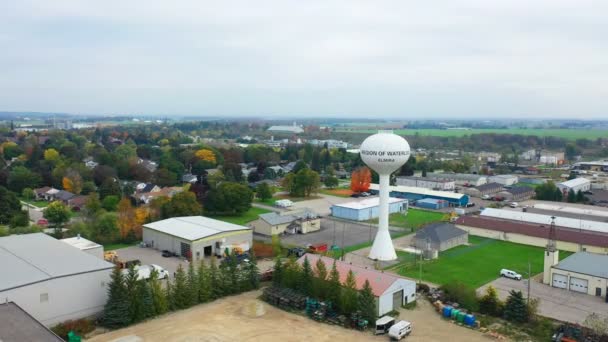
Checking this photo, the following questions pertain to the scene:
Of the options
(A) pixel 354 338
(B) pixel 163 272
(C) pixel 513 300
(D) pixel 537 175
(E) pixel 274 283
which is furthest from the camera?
(D) pixel 537 175

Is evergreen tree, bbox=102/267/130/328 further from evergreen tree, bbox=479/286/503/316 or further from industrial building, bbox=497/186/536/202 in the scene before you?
industrial building, bbox=497/186/536/202

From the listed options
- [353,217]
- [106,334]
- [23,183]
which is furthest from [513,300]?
[23,183]

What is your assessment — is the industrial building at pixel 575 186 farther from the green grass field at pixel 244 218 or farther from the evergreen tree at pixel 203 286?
the evergreen tree at pixel 203 286

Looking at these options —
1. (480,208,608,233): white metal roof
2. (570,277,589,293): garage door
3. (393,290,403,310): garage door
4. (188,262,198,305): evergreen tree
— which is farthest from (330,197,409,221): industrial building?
(188,262,198,305): evergreen tree

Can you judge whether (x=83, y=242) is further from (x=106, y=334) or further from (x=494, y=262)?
(x=494, y=262)

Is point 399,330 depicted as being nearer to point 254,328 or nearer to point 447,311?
point 447,311

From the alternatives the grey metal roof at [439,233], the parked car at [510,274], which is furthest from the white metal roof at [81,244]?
the parked car at [510,274]
